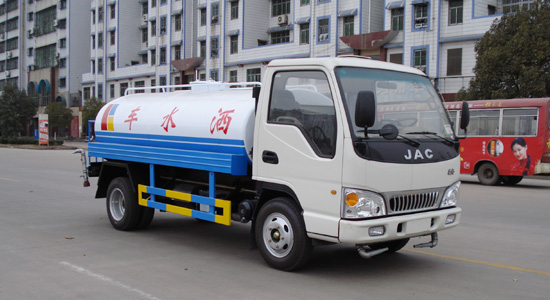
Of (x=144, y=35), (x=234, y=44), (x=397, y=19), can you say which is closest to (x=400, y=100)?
(x=397, y=19)

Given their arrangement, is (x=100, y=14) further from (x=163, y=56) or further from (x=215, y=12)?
(x=215, y=12)

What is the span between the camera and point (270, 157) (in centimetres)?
645

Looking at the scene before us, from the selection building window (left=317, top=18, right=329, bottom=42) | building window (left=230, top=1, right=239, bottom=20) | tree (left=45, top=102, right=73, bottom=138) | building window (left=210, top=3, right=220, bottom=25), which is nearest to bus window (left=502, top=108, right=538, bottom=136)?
building window (left=317, top=18, right=329, bottom=42)

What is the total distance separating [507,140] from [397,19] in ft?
65.3

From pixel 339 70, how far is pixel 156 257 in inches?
133

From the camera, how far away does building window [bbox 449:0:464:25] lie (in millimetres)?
34406

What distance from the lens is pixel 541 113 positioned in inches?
736

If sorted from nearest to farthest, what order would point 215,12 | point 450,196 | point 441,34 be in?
point 450,196 < point 441,34 < point 215,12

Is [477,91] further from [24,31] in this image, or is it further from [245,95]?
[24,31]

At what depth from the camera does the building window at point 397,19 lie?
37.4 metres

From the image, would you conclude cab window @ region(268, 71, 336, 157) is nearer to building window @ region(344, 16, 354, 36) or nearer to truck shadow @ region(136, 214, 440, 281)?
truck shadow @ region(136, 214, 440, 281)

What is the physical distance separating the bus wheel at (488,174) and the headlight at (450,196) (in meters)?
14.2

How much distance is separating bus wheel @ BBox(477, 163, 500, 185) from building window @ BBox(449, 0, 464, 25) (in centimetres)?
1704

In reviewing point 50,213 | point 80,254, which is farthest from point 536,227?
point 50,213
